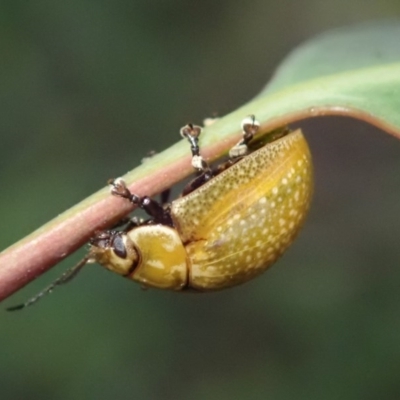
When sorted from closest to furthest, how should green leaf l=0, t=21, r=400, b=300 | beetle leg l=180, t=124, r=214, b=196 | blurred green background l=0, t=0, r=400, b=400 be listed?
green leaf l=0, t=21, r=400, b=300 < beetle leg l=180, t=124, r=214, b=196 < blurred green background l=0, t=0, r=400, b=400

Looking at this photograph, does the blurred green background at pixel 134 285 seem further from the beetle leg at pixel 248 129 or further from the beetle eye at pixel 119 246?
the beetle leg at pixel 248 129

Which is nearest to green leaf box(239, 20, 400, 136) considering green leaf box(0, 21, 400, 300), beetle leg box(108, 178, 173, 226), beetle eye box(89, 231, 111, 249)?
green leaf box(0, 21, 400, 300)

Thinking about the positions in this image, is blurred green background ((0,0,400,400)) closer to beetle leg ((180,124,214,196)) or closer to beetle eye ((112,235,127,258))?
beetle eye ((112,235,127,258))

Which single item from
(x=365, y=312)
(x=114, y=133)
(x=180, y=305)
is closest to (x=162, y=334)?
(x=180, y=305)

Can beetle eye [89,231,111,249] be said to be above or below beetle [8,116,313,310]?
above

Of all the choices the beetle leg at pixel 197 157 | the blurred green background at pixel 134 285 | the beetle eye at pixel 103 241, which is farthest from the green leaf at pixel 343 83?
the blurred green background at pixel 134 285

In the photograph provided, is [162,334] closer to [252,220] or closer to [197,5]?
[252,220]

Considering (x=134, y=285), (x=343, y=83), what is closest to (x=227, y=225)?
(x=343, y=83)
